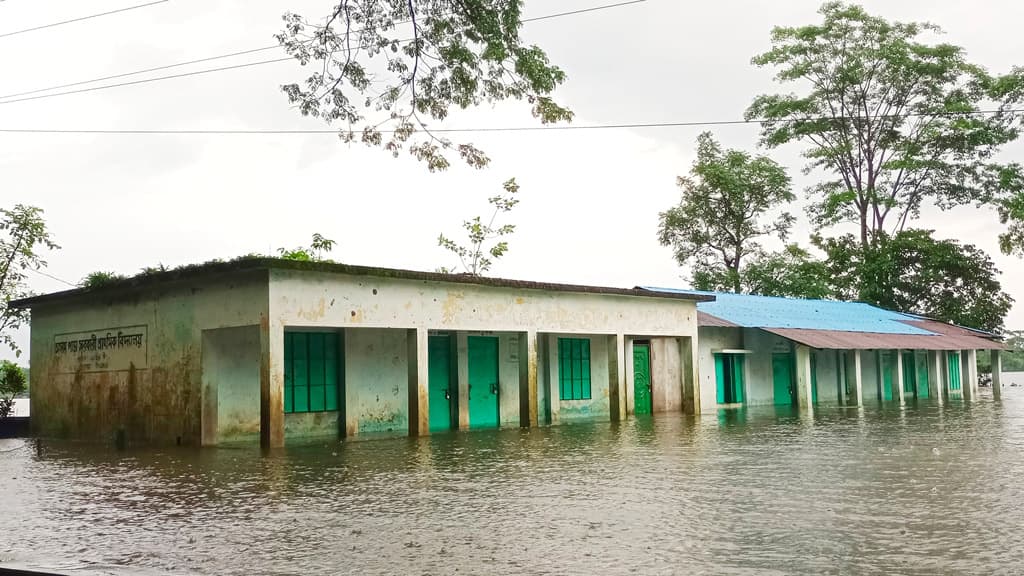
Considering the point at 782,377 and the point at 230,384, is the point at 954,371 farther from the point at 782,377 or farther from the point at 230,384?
the point at 230,384

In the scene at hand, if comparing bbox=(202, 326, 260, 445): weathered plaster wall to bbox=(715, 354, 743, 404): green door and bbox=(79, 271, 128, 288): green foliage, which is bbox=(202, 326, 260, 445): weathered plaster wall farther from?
bbox=(715, 354, 743, 404): green door

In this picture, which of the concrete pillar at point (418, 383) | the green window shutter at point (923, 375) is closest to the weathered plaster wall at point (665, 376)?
the concrete pillar at point (418, 383)

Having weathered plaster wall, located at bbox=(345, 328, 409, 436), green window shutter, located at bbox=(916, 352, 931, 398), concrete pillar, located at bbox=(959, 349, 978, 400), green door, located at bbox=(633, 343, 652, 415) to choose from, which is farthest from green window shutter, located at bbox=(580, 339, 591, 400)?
concrete pillar, located at bbox=(959, 349, 978, 400)

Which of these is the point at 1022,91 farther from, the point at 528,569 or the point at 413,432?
the point at 528,569

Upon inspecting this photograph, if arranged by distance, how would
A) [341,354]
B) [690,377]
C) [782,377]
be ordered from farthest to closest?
[782,377], [690,377], [341,354]

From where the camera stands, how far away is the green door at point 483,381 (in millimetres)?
19609

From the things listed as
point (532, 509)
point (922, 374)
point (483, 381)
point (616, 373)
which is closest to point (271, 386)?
point (483, 381)

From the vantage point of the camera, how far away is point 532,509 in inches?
Result: 294

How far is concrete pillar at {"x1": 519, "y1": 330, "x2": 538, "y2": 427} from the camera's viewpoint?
18984 mm

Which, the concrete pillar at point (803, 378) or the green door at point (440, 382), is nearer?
the green door at point (440, 382)

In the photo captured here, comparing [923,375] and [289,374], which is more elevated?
[289,374]

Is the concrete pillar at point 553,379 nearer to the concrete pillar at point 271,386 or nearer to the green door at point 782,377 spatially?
the concrete pillar at point 271,386

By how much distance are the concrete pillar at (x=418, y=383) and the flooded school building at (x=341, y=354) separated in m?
0.03

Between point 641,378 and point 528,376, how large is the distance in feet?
19.8
